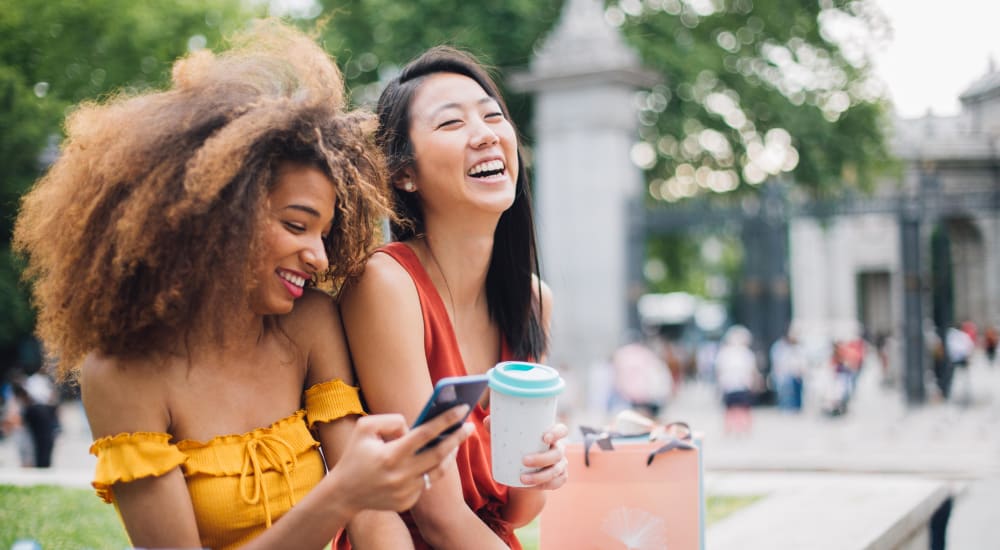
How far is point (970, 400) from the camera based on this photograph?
16.5 metres

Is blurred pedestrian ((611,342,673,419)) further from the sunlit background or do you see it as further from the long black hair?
the long black hair

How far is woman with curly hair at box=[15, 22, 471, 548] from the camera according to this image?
6.19 feet

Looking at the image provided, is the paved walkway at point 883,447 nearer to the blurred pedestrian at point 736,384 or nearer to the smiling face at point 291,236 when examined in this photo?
the blurred pedestrian at point 736,384

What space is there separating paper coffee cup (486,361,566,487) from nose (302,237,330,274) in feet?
1.50

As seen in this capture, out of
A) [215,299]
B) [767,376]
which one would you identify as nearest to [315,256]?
[215,299]

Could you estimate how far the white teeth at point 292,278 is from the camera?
206 cm

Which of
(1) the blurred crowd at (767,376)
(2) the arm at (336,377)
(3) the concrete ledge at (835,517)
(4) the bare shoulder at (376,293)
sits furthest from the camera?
(1) the blurred crowd at (767,376)

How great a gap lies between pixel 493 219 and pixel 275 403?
845 millimetres

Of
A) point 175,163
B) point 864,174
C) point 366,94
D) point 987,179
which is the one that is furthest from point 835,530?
point 987,179

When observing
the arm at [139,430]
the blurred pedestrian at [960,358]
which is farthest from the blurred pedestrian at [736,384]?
the arm at [139,430]

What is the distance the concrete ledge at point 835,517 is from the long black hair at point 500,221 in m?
1.66

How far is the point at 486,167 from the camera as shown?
2582 mm

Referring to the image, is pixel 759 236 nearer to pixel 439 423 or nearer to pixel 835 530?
pixel 835 530

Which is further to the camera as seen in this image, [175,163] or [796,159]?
[796,159]
